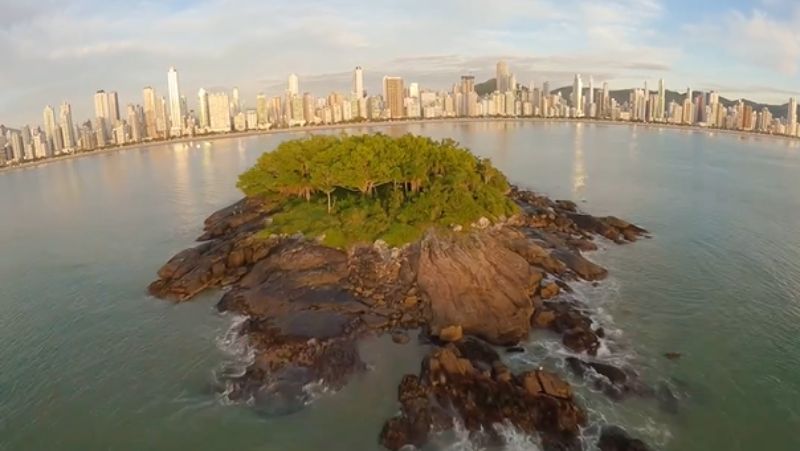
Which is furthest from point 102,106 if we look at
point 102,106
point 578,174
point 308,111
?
point 578,174

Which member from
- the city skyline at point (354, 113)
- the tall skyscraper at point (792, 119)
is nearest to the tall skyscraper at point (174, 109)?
the city skyline at point (354, 113)

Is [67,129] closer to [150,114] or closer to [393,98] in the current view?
[150,114]

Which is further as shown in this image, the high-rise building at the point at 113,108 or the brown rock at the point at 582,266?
the high-rise building at the point at 113,108

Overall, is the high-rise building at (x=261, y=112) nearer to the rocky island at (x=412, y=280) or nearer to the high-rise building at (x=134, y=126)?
the high-rise building at (x=134, y=126)

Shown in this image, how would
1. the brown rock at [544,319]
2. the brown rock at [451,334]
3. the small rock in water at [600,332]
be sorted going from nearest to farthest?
1. the brown rock at [451,334]
2. the small rock in water at [600,332]
3. the brown rock at [544,319]

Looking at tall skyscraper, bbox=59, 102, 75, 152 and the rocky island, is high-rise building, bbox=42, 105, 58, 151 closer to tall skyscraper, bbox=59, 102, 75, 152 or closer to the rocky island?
tall skyscraper, bbox=59, 102, 75, 152

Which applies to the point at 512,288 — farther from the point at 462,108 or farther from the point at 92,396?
the point at 462,108
